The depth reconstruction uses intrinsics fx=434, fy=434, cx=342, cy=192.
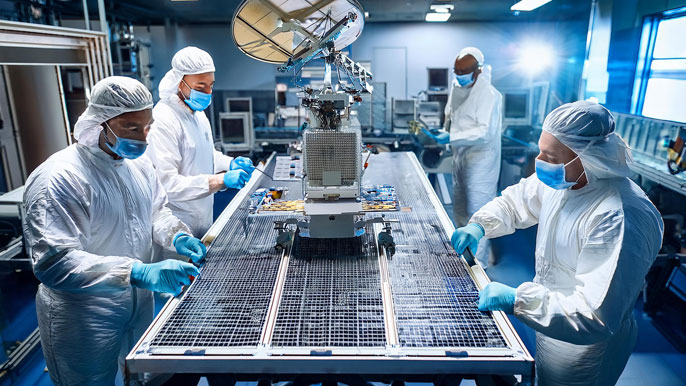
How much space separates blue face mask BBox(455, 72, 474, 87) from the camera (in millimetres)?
3531

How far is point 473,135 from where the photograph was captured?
3.57 m

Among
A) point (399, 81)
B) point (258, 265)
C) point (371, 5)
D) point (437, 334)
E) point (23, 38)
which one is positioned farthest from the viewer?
point (399, 81)

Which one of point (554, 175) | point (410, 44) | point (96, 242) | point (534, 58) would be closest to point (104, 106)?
point (96, 242)

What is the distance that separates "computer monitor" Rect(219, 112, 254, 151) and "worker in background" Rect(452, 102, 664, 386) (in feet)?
16.1

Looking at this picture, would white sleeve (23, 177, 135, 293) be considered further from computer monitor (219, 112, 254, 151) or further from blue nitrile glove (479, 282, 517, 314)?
computer monitor (219, 112, 254, 151)

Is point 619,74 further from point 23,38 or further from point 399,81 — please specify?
point 23,38

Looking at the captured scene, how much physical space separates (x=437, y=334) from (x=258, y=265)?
782 millimetres

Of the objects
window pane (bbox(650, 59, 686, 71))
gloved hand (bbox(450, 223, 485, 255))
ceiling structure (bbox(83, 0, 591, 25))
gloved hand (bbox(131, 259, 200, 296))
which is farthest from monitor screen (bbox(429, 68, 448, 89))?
gloved hand (bbox(131, 259, 200, 296))

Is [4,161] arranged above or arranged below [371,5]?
below

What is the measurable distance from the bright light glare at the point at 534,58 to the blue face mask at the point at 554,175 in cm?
703

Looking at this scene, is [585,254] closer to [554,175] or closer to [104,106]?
[554,175]

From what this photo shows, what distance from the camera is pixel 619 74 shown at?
512cm

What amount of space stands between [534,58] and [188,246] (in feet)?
25.3

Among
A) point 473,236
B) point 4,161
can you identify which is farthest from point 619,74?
point 4,161
